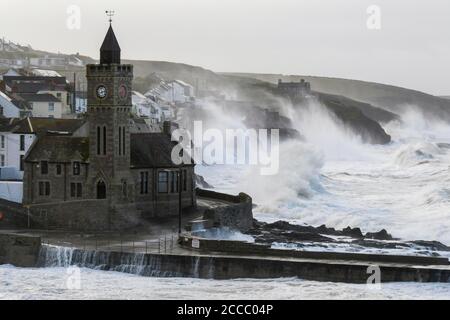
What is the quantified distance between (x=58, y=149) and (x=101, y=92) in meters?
4.40

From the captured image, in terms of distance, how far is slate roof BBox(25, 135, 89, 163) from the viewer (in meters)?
55.4

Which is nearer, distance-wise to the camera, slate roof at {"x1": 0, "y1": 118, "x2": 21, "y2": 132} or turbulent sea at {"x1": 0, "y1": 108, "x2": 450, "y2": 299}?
turbulent sea at {"x1": 0, "y1": 108, "x2": 450, "y2": 299}

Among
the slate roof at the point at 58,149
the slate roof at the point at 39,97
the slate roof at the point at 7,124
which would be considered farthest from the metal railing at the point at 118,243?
the slate roof at the point at 39,97

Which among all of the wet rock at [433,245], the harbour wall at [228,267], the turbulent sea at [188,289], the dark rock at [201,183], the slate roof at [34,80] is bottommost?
the turbulent sea at [188,289]

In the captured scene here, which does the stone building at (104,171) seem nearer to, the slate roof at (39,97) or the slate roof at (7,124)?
the slate roof at (7,124)

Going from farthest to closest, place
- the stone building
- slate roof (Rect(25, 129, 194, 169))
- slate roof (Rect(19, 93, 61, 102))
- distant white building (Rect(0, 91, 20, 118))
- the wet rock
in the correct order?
slate roof (Rect(19, 93, 61, 102)), distant white building (Rect(0, 91, 20, 118)), slate roof (Rect(25, 129, 194, 169)), the stone building, the wet rock

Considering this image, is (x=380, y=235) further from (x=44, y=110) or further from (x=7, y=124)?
(x=44, y=110)

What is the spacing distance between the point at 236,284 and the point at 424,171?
59353 mm

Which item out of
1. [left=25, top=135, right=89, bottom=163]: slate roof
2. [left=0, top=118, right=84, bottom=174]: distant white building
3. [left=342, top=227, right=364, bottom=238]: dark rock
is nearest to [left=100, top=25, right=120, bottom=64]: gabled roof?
[left=25, top=135, right=89, bottom=163]: slate roof

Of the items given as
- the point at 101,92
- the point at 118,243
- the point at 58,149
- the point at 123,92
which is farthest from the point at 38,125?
the point at 118,243

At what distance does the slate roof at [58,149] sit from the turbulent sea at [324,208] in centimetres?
863

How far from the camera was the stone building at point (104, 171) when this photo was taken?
5319 centimetres

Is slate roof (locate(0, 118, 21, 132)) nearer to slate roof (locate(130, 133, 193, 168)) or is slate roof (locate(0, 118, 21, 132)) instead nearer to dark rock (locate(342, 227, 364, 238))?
slate roof (locate(130, 133, 193, 168))
